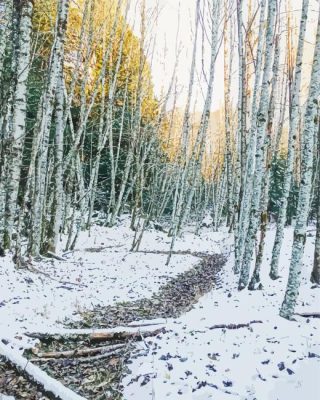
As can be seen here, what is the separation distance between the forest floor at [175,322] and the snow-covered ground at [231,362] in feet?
0.04

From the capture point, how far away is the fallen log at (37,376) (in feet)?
15.0

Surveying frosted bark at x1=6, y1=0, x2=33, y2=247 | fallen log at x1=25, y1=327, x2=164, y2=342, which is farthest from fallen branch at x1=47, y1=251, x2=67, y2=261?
fallen log at x1=25, y1=327, x2=164, y2=342

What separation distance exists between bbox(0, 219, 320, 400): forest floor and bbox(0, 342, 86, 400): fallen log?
15 cm

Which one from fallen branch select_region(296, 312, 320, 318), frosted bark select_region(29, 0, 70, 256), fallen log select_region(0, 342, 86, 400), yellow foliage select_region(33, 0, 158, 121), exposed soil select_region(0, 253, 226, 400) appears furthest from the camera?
yellow foliage select_region(33, 0, 158, 121)

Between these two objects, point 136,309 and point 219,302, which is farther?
point 219,302

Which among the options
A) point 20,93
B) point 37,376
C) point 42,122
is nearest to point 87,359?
point 37,376

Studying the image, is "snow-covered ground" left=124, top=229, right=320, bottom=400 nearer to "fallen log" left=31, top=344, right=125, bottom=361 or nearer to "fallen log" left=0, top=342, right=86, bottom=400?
"fallen log" left=31, top=344, right=125, bottom=361

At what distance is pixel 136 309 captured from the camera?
942 cm

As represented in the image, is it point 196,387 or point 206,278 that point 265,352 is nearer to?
point 196,387

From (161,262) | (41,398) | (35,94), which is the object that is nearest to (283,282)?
(161,262)

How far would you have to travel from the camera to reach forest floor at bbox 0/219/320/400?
197 inches

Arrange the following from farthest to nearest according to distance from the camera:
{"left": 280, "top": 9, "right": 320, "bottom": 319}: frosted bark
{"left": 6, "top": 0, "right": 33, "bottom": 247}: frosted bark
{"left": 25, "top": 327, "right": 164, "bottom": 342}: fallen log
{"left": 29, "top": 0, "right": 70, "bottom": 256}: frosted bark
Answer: {"left": 29, "top": 0, "right": 70, "bottom": 256}: frosted bark
{"left": 6, "top": 0, "right": 33, "bottom": 247}: frosted bark
{"left": 280, "top": 9, "right": 320, "bottom": 319}: frosted bark
{"left": 25, "top": 327, "right": 164, "bottom": 342}: fallen log

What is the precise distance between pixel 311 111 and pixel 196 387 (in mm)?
5157

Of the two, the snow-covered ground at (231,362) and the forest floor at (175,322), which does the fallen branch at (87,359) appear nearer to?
the forest floor at (175,322)
